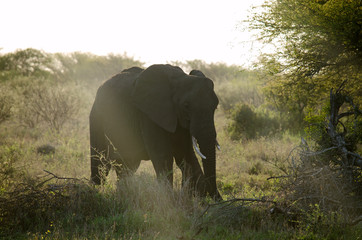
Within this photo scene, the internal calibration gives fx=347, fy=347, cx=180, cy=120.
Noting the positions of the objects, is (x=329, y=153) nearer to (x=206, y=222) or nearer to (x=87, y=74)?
(x=206, y=222)

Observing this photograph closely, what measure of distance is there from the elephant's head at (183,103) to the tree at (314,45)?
3.72 metres

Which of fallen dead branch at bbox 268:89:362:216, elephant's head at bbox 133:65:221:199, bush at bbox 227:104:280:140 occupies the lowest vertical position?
bush at bbox 227:104:280:140

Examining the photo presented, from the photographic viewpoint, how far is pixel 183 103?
584 cm

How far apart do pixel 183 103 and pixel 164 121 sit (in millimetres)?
441

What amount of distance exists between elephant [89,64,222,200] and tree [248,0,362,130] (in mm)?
3705

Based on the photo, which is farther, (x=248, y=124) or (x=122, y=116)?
(x=248, y=124)

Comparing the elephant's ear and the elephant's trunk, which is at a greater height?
the elephant's ear

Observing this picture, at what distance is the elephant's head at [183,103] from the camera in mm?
5586

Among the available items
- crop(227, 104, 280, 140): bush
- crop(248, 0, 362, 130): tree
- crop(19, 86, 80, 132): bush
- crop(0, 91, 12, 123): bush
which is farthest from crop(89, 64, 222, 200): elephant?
crop(19, 86, 80, 132): bush

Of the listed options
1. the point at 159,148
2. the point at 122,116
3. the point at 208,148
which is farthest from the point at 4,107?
the point at 208,148

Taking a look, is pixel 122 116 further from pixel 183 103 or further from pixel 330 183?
pixel 330 183

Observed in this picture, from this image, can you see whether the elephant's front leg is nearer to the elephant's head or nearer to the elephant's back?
the elephant's head

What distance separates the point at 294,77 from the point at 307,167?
4964 mm

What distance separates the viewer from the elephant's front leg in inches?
231
